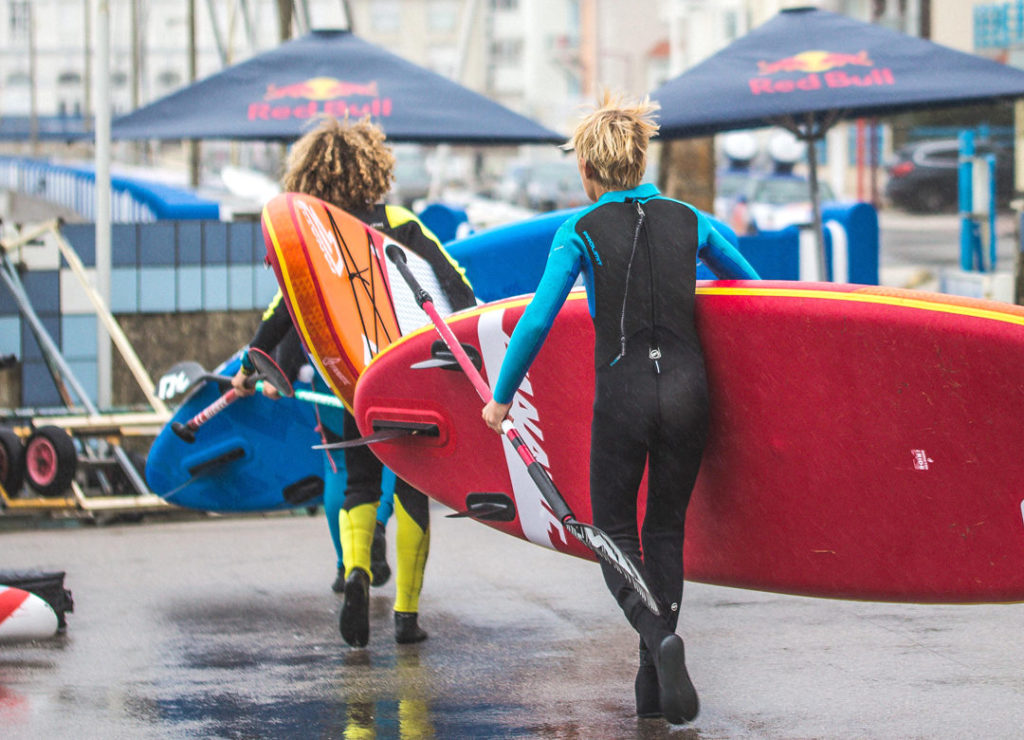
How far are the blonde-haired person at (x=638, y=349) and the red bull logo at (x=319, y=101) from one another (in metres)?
4.87

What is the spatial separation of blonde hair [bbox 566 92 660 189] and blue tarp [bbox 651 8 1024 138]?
3.98 m

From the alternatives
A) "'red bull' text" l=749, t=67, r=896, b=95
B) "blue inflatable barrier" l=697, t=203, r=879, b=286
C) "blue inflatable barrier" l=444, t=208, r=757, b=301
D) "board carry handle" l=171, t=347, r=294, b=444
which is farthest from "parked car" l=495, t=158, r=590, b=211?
"board carry handle" l=171, t=347, r=294, b=444

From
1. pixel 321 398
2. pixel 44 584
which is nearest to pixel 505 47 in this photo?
pixel 321 398

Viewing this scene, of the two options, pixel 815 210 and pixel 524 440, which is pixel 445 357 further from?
pixel 815 210

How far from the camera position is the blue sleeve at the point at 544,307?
13.0 feet

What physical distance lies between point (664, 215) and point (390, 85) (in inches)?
212

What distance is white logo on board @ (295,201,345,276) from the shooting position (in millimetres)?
5109

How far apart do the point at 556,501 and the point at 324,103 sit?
16.9 feet

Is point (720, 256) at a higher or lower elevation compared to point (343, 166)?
lower

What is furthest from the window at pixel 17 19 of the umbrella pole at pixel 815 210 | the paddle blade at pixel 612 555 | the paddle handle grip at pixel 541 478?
the paddle blade at pixel 612 555

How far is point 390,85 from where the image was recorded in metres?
9.09

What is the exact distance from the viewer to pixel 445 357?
453 centimetres

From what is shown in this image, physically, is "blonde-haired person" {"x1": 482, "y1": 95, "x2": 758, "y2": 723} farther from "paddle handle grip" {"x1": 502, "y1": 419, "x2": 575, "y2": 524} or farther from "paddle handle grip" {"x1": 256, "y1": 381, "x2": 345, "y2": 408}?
"paddle handle grip" {"x1": 256, "y1": 381, "x2": 345, "y2": 408}

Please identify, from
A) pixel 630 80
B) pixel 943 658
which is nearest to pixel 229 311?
pixel 943 658
